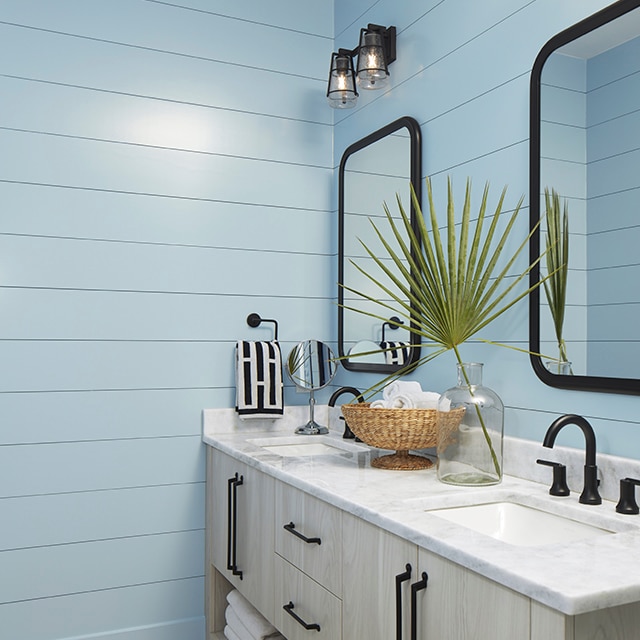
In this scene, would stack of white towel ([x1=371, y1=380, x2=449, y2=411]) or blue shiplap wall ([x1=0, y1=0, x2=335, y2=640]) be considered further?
blue shiplap wall ([x1=0, y1=0, x2=335, y2=640])

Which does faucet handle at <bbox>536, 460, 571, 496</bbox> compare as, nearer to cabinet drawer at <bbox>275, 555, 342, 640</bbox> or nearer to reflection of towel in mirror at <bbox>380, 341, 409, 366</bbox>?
cabinet drawer at <bbox>275, 555, 342, 640</bbox>

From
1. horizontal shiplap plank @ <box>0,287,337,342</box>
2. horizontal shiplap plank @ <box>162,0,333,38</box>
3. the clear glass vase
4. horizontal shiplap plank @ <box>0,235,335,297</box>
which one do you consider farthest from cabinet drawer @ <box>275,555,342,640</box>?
horizontal shiplap plank @ <box>162,0,333,38</box>

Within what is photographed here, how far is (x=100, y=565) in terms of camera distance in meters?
2.28

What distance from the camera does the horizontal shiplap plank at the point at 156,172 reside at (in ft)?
7.28

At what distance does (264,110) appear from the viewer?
2.56m

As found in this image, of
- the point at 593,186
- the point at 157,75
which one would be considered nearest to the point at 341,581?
the point at 593,186

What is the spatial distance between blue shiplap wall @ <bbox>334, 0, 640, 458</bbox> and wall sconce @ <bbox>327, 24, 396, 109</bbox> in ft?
0.16

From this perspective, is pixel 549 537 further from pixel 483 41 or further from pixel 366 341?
pixel 483 41

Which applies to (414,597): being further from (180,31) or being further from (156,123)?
(180,31)

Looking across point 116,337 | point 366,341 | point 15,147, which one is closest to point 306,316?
point 366,341

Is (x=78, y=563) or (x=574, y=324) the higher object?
(x=574, y=324)

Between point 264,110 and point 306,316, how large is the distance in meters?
0.79

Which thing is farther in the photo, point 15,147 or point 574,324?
point 15,147

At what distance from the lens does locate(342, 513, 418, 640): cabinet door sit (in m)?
A: 1.23
